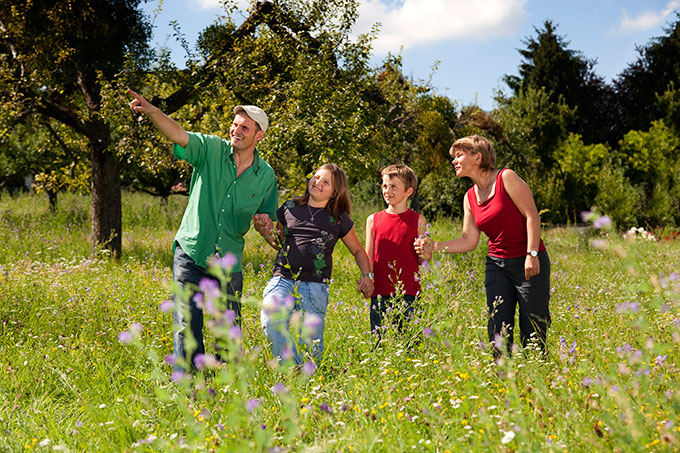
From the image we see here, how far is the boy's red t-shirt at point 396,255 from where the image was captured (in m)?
3.79

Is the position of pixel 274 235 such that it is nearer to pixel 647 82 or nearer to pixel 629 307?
pixel 629 307

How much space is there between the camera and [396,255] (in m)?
3.80

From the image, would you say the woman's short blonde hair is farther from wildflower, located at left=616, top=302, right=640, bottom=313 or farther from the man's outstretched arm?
the man's outstretched arm

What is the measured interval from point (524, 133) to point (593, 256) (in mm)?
11343

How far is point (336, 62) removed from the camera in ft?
27.1

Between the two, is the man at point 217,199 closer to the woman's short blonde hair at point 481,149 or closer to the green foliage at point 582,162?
the woman's short blonde hair at point 481,149

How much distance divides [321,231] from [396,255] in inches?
25.0

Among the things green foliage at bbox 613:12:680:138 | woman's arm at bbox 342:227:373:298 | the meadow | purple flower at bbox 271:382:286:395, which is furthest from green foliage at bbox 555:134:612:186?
purple flower at bbox 271:382:286:395

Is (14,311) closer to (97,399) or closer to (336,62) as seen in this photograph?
(97,399)

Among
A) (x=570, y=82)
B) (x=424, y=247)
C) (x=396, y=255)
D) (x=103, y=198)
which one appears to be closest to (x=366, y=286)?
(x=396, y=255)

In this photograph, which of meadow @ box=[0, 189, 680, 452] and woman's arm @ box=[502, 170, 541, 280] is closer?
meadow @ box=[0, 189, 680, 452]

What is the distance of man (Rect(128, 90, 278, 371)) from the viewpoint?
321cm

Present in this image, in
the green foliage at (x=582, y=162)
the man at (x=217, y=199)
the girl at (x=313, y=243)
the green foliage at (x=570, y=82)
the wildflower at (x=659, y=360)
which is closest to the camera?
the wildflower at (x=659, y=360)

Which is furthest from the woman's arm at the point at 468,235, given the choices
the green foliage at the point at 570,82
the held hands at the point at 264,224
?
the green foliage at the point at 570,82
